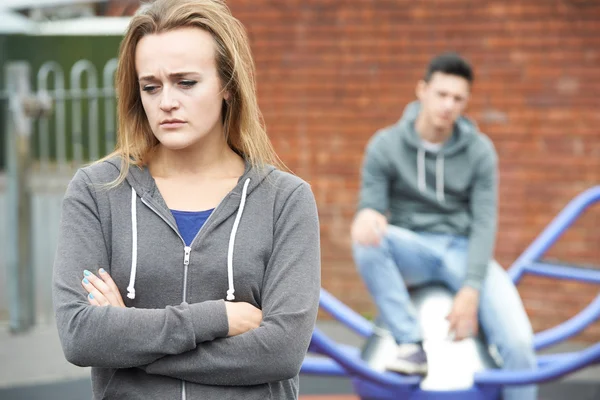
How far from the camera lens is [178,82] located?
2.15 m

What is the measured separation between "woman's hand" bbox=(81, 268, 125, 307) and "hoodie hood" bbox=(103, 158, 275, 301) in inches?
1.2

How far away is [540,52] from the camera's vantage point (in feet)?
21.6

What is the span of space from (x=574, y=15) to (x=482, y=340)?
306cm

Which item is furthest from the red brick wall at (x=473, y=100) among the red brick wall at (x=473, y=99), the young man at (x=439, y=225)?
the young man at (x=439, y=225)

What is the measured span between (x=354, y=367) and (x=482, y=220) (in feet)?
2.88

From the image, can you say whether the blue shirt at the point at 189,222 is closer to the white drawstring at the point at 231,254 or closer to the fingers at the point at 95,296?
the white drawstring at the point at 231,254

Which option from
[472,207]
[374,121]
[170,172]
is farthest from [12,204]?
[170,172]

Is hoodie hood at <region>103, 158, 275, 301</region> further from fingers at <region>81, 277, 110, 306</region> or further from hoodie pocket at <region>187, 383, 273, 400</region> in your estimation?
hoodie pocket at <region>187, 383, 273, 400</region>

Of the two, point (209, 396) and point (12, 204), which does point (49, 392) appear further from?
point (209, 396)

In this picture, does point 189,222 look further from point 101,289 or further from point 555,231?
point 555,231

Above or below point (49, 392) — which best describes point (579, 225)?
above

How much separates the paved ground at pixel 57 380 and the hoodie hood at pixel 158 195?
10.6 feet

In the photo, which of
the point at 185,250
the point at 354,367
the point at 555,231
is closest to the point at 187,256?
the point at 185,250

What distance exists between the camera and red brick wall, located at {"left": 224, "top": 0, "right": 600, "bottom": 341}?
6.56m
